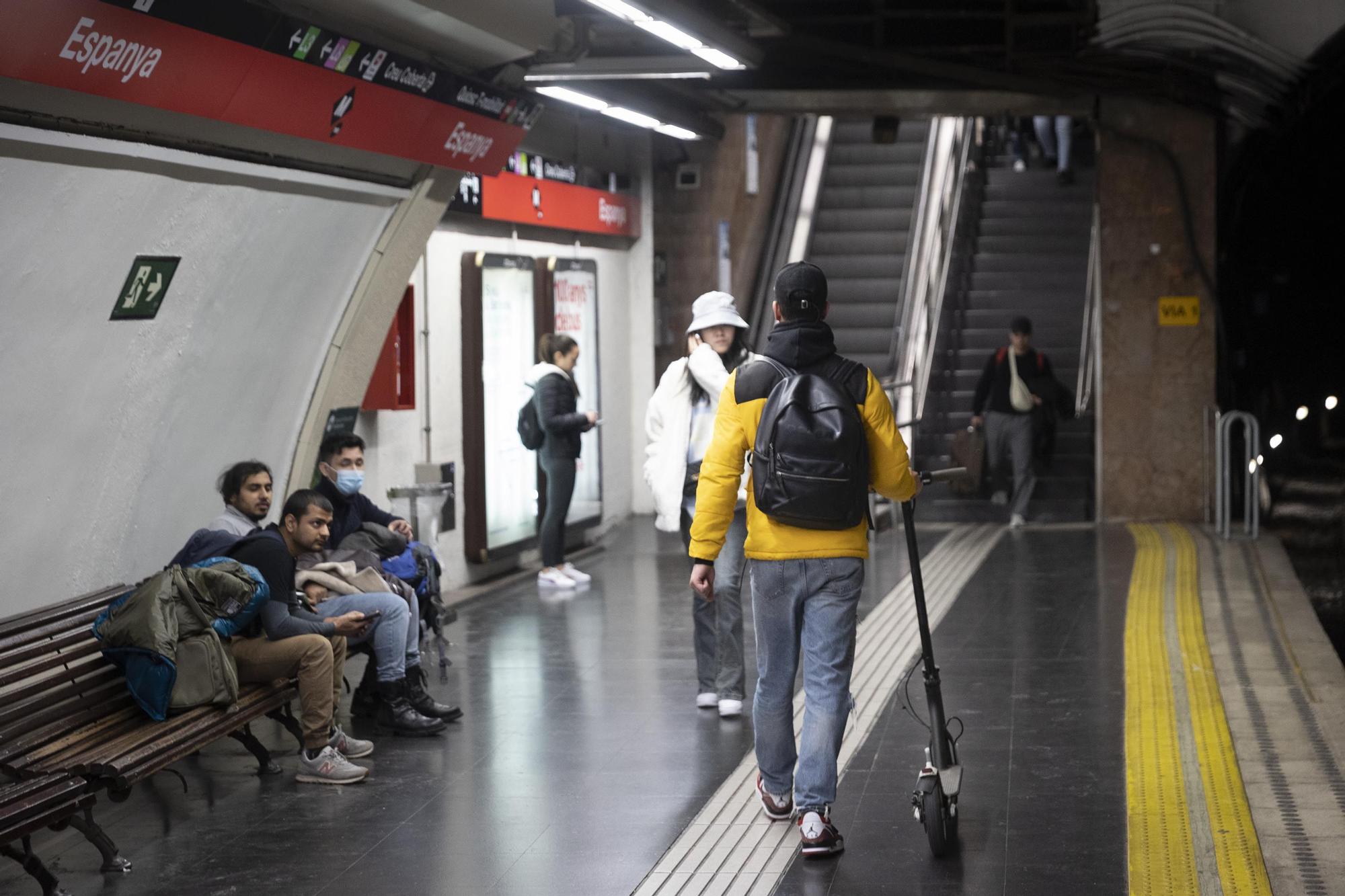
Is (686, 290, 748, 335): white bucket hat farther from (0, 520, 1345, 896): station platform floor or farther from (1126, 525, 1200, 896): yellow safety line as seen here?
(1126, 525, 1200, 896): yellow safety line

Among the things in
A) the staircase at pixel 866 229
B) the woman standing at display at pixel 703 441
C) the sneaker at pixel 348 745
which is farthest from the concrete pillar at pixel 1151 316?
the sneaker at pixel 348 745

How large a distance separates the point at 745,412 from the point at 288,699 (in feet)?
7.24

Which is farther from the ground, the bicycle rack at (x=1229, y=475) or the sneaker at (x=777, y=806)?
the bicycle rack at (x=1229, y=475)

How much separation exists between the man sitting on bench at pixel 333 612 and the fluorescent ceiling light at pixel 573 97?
3405 millimetres

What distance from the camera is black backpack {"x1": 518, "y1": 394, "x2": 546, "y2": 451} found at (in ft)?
33.0

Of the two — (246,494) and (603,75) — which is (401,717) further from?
(603,75)

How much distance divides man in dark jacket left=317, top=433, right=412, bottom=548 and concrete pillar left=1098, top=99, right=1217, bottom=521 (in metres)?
7.62

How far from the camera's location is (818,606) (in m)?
4.75

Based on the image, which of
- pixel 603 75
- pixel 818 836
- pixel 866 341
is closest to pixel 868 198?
pixel 866 341

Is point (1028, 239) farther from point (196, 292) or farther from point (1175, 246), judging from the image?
point (196, 292)

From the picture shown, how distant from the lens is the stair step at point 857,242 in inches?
618

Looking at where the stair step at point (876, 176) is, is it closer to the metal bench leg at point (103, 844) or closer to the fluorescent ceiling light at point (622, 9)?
the fluorescent ceiling light at point (622, 9)

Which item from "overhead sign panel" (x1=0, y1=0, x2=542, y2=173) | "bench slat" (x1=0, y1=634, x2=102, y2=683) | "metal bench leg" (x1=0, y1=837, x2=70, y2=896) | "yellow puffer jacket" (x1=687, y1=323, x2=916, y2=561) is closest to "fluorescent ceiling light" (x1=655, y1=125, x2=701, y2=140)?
"overhead sign panel" (x1=0, y1=0, x2=542, y2=173)

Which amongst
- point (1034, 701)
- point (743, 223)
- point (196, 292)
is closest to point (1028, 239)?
point (743, 223)
